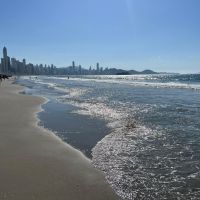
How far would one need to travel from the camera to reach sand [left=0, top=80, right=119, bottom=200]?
8.37 m

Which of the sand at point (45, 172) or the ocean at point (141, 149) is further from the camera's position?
the ocean at point (141, 149)

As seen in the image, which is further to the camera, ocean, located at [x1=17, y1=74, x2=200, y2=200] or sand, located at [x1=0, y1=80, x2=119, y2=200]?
ocean, located at [x1=17, y1=74, x2=200, y2=200]

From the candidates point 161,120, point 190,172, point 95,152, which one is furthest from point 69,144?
point 161,120

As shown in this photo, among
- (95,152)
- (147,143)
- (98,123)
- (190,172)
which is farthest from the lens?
(98,123)

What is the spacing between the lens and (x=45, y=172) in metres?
9.98

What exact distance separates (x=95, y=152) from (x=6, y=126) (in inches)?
258

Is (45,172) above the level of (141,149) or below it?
above

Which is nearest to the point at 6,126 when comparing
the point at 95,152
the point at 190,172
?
the point at 95,152

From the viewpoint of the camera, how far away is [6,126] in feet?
57.1

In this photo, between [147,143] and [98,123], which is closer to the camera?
[147,143]

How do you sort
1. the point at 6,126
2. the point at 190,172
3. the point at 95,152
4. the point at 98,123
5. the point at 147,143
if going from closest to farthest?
the point at 190,172, the point at 95,152, the point at 147,143, the point at 6,126, the point at 98,123

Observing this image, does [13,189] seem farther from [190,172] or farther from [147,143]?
[147,143]

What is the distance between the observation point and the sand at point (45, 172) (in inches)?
329

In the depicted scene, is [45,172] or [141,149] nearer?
[45,172]
